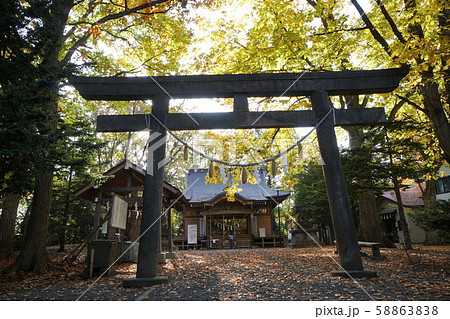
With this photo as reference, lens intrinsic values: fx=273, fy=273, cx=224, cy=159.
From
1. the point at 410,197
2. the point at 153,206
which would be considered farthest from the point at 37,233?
the point at 410,197

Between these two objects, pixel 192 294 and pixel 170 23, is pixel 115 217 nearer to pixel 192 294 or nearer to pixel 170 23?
pixel 192 294

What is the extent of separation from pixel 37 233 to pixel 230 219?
57.4ft

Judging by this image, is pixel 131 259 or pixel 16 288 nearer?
pixel 16 288

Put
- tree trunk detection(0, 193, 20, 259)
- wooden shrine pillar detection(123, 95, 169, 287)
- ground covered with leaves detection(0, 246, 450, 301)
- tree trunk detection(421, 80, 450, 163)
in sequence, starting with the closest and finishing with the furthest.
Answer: ground covered with leaves detection(0, 246, 450, 301), wooden shrine pillar detection(123, 95, 169, 287), tree trunk detection(421, 80, 450, 163), tree trunk detection(0, 193, 20, 259)

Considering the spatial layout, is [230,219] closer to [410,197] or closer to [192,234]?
[192,234]

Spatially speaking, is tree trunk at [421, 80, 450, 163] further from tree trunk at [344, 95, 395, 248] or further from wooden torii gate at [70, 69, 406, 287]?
tree trunk at [344, 95, 395, 248]

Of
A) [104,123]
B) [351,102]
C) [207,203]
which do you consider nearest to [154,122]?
[104,123]

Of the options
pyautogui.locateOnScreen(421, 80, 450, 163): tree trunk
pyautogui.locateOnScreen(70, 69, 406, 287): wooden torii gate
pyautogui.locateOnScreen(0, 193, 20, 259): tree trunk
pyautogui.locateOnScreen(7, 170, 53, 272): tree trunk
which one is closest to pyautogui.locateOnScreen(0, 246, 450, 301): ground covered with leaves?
pyautogui.locateOnScreen(7, 170, 53, 272): tree trunk

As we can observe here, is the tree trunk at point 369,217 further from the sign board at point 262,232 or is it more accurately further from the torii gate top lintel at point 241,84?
the sign board at point 262,232

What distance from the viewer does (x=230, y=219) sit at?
79.1 feet

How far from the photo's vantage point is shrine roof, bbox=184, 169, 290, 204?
22.9 metres

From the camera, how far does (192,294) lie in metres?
4.69

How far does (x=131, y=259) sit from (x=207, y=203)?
12.4m

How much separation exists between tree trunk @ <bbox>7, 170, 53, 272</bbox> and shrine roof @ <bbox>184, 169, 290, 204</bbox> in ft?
48.4
